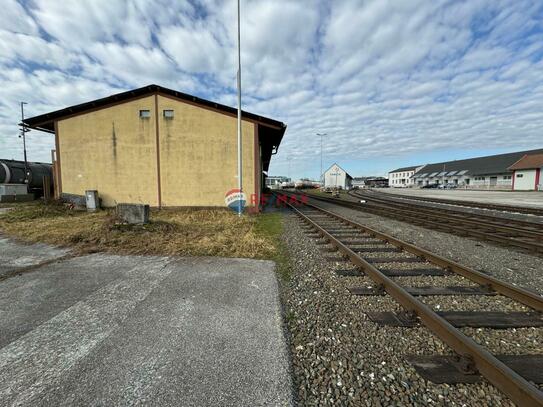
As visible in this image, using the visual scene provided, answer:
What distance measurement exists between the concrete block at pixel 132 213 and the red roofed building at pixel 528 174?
63.7m

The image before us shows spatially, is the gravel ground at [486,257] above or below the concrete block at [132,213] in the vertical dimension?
below

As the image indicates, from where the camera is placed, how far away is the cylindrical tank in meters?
22.8

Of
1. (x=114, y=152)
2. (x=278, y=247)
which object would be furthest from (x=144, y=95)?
(x=278, y=247)

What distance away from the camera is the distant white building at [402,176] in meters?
113

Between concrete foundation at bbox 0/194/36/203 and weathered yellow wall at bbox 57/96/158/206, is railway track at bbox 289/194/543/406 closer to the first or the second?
weathered yellow wall at bbox 57/96/158/206

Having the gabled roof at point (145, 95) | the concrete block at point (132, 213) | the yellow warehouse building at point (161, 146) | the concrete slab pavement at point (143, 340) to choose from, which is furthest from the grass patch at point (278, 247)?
the gabled roof at point (145, 95)

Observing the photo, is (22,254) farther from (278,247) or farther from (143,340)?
(278,247)

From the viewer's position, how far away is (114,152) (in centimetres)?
1492

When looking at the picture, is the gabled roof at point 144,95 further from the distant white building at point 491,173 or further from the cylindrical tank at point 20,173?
the distant white building at point 491,173

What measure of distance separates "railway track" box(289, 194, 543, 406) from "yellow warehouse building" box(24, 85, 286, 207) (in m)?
9.99

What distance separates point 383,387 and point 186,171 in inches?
564

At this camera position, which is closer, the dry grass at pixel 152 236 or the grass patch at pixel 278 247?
the grass patch at pixel 278 247

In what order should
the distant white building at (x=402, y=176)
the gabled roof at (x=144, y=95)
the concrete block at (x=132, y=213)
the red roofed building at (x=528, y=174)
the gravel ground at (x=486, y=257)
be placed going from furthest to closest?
the distant white building at (x=402, y=176) < the red roofed building at (x=528, y=174) < the gabled roof at (x=144, y=95) < the concrete block at (x=132, y=213) < the gravel ground at (x=486, y=257)

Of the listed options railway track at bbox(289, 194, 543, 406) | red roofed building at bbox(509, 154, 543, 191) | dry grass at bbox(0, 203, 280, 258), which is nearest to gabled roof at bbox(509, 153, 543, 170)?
red roofed building at bbox(509, 154, 543, 191)
